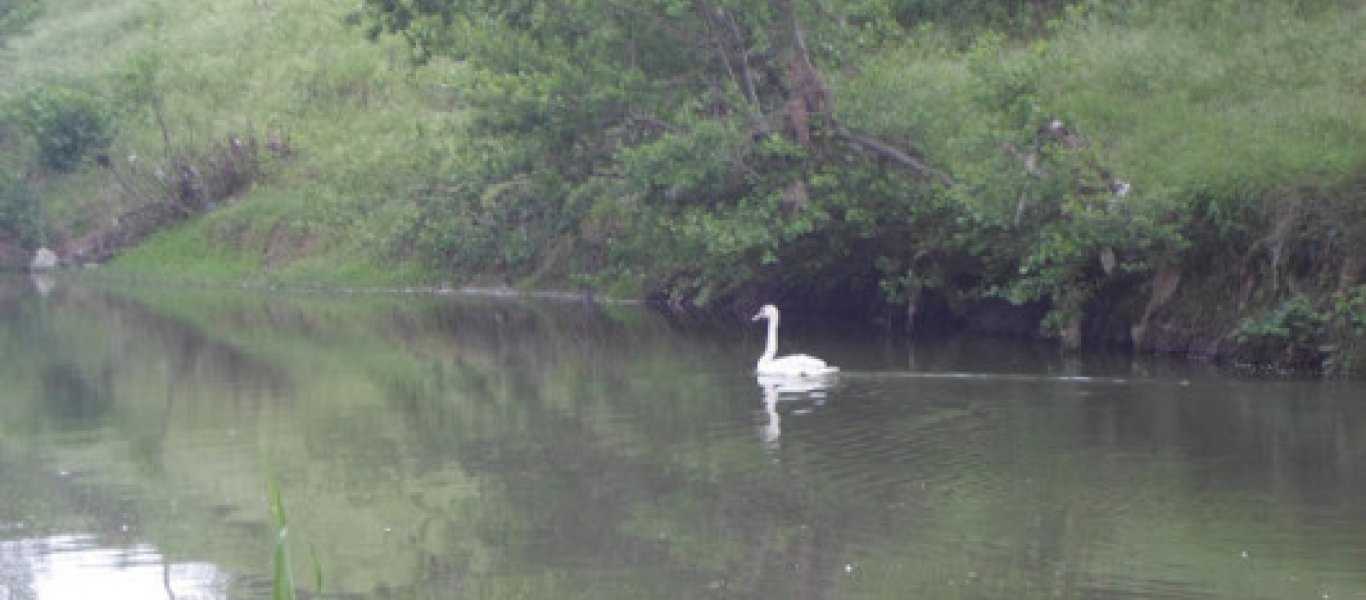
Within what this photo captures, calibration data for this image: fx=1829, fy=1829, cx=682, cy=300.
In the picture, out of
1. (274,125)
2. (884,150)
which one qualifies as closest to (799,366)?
(884,150)

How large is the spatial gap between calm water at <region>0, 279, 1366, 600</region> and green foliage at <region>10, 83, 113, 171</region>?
87.5ft

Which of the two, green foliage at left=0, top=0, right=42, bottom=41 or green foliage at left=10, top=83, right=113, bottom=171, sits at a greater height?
green foliage at left=0, top=0, right=42, bottom=41

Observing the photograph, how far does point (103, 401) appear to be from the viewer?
21.6 meters

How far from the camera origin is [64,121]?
165ft

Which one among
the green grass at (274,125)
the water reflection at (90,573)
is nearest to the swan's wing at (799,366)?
the water reflection at (90,573)

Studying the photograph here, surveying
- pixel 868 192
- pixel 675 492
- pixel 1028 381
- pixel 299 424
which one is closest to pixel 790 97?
pixel 868 192

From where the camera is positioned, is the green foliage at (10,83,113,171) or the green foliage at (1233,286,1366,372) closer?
the green foliage at (1233,286,1366,372)

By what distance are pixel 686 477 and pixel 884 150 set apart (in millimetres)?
10527

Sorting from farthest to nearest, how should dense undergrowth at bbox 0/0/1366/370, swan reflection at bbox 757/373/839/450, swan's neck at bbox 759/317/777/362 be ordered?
swan's neck at bbox 759/317/777/362 < dense undergrowth at bbox 0/0/1366/370 < swan reflection at bbox 757/373/839/450

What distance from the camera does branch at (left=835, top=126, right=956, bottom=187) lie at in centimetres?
2438

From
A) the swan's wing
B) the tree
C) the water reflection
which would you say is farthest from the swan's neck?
the water reflection

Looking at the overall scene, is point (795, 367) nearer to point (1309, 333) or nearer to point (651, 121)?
point (651, 121)

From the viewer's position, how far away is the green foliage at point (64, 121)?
5016cm

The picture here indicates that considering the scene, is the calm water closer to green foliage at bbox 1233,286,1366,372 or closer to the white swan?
the white swan
